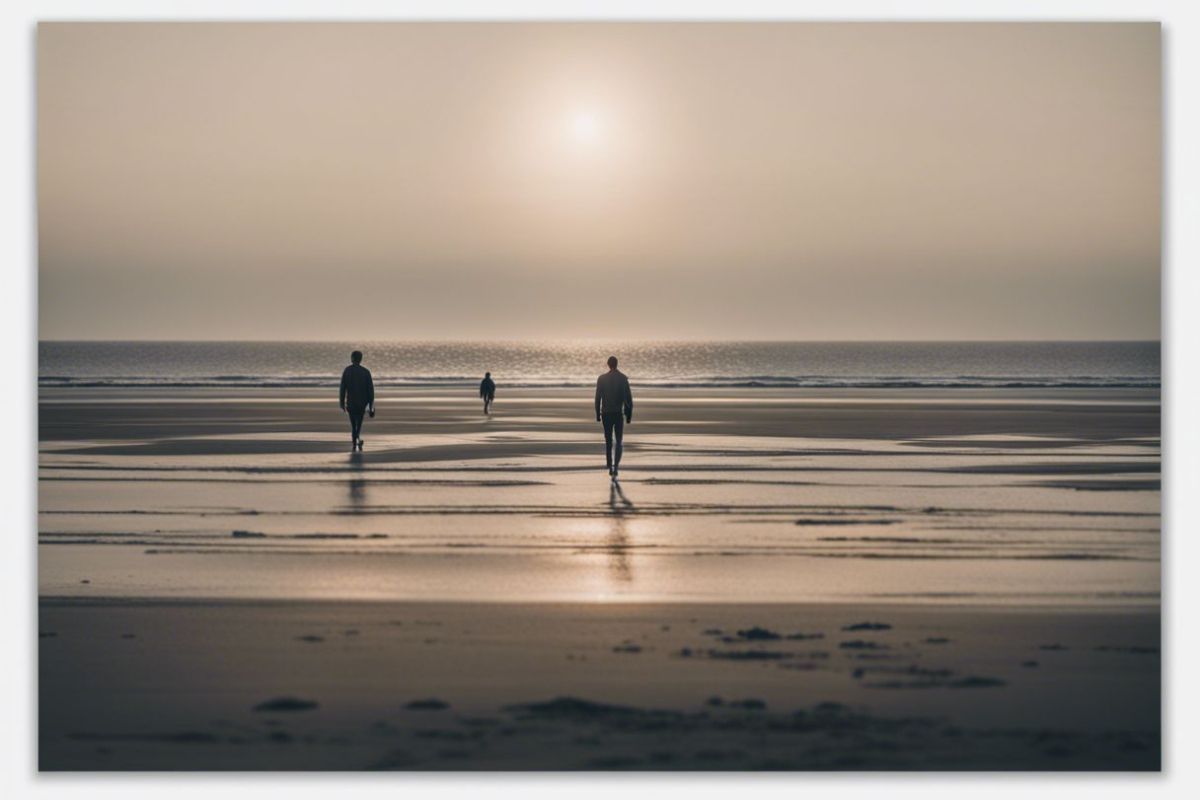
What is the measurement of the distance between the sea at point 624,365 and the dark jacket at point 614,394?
186 feet

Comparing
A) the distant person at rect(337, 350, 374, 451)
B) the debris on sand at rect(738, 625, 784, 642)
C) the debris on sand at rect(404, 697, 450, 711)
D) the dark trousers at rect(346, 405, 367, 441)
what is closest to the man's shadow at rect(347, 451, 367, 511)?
the dark trousers at rect(346, 405, 367, 441)

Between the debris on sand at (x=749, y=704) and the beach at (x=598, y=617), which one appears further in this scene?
the debris on sand at (x=749, y=704)

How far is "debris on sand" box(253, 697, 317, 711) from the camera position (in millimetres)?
9398

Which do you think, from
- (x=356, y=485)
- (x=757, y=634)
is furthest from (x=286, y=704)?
(x=356, y=485)

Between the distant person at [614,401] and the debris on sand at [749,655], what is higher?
the distant person at [614,401]

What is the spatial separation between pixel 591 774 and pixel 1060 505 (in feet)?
41.0

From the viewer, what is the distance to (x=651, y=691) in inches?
383

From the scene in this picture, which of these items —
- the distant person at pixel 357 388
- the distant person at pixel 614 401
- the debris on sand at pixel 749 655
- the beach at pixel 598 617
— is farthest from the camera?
the distant person at pixel 357 388

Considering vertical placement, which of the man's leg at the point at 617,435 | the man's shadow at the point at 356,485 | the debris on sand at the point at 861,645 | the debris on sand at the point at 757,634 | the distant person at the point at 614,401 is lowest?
the debris on sand at the point at 861,645

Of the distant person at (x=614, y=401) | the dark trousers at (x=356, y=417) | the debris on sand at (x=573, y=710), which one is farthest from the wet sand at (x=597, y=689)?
the dark trousers at (x=356, y=417)

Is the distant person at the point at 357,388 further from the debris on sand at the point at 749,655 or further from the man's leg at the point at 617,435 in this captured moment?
the debris on sand at the point at 749,655

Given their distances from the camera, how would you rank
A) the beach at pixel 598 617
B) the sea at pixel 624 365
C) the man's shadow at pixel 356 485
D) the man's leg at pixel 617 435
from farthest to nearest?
1. the sea at pixel 624 365
2. the man's leg at pixel 617 435
3. the man's shadow at pixel 356 485
4. the beach at pixel 598 617

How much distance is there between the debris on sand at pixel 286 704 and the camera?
940cm

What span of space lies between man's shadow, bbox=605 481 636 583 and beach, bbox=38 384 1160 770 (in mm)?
53
